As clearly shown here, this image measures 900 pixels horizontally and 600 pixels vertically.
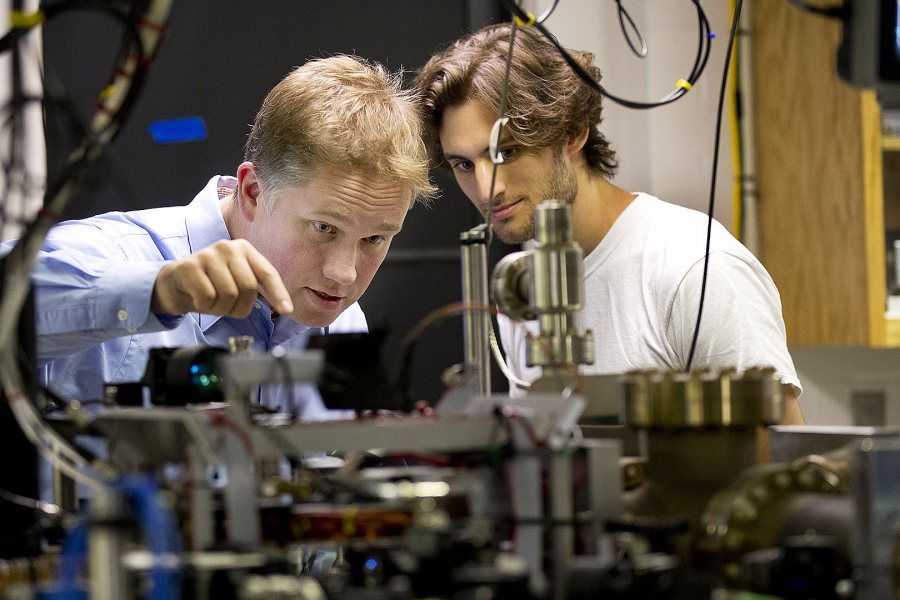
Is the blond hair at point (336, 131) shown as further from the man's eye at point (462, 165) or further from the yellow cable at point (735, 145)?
the yellow cable at point (735, 145)

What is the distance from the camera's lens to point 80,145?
2.47 feet

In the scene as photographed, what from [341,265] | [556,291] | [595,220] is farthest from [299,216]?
[556,291]

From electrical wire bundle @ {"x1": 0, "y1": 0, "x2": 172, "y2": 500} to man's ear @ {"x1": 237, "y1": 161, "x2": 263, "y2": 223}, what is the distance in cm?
125

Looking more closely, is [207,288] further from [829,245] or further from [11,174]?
[829,245]

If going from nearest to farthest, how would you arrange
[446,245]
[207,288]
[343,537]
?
[343,537] < [207,288] < [446,245]

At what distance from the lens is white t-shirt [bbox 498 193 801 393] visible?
6.26 ft

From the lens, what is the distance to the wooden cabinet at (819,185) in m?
2.52

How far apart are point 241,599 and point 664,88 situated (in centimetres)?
235

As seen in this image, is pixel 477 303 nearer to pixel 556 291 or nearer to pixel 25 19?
pixel 556 291

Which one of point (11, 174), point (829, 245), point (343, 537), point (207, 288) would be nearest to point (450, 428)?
point (343, 537)

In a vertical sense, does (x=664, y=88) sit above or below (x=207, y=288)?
above

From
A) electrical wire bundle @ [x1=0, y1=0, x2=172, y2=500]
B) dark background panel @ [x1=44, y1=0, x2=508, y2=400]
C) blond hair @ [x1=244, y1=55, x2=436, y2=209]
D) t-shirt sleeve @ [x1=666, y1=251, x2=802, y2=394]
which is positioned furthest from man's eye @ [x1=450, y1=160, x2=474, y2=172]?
electrical wire bundle @ [x1=0, y1=0, x2=172, y2=500]

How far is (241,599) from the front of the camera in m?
0.57

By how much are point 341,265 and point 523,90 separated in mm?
725
